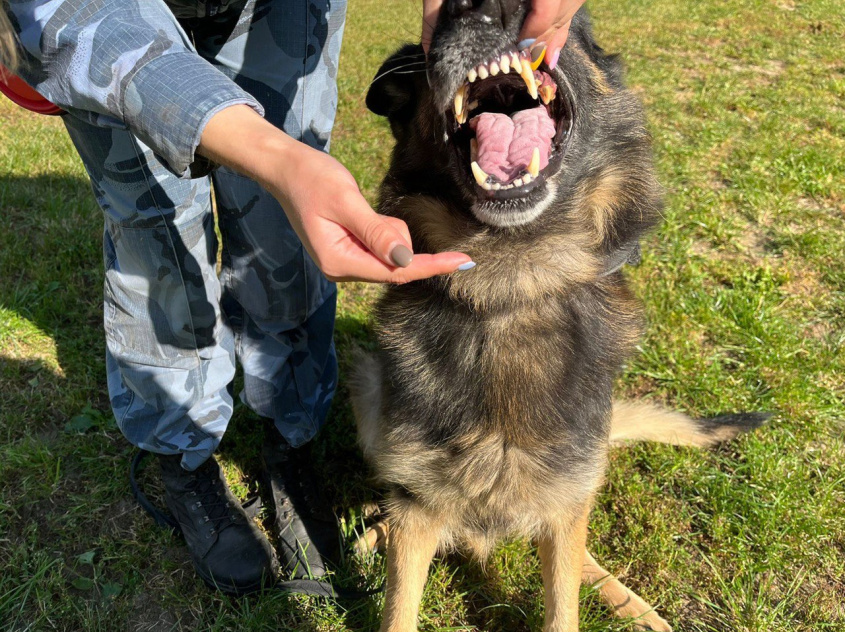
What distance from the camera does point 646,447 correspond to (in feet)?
9.55

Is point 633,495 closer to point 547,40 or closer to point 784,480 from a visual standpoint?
point 784,480

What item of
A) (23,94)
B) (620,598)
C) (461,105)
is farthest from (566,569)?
(23,94)

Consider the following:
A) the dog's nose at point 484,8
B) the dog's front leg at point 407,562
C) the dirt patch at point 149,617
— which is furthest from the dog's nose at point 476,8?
the dirt patch at point 149,617

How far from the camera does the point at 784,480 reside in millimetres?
2680

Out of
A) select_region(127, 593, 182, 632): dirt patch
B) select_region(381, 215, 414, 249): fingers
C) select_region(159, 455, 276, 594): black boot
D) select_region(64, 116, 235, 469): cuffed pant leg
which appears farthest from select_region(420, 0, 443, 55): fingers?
select_region(127, 593, 182, 632): dirt patch

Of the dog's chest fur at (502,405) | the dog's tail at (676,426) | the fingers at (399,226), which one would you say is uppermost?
the fingers at (399,226)

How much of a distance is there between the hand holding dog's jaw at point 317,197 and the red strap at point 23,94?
25.7 inches

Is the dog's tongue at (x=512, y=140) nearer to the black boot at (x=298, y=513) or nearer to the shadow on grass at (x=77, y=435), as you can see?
the black boot at (x=298, y=513)

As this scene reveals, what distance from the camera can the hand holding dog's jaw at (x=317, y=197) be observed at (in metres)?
1.26

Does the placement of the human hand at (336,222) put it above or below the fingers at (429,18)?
below

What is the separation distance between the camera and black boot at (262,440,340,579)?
2.55 m

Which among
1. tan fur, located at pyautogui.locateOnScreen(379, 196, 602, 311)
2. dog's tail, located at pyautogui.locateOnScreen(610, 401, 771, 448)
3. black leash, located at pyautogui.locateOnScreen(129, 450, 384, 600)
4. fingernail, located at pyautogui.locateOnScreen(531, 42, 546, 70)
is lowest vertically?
black leash, located at pyautogui.locateOnScreen(129, 450, 384, 600)

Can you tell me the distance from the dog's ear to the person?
266mm

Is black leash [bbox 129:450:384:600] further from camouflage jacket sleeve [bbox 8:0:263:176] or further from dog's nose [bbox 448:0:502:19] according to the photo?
dog's nose [bbox 448:0:502:19]
